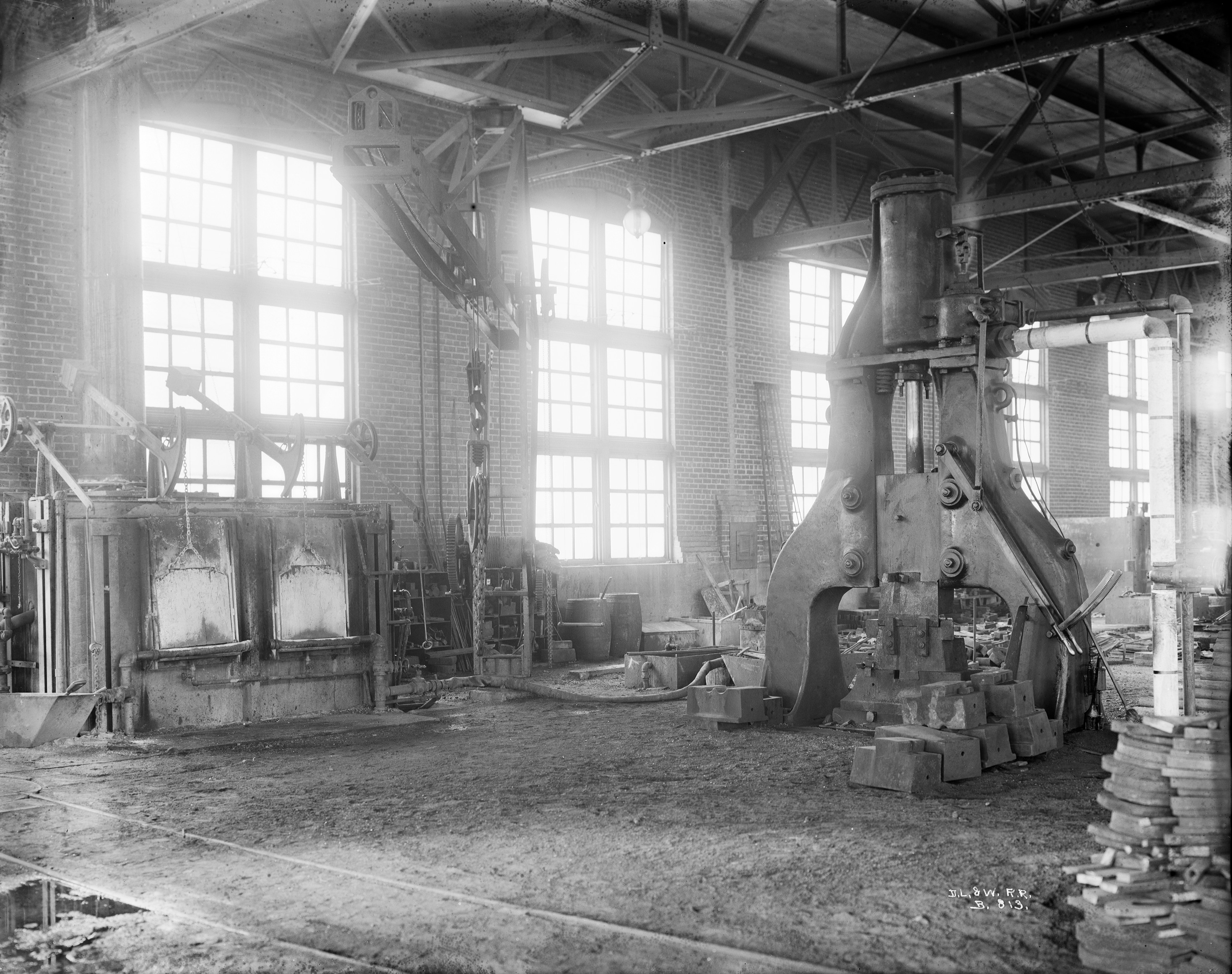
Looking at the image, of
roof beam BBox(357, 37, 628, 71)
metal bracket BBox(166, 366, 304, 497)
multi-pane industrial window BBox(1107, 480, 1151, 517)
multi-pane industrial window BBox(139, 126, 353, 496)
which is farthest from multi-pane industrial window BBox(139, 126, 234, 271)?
multi-pane industrial window BBox(1107, 480, 1151, 517)

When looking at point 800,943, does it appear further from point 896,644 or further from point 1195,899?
point 896,644

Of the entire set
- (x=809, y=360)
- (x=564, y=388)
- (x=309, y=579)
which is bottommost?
(x=309, y=579)

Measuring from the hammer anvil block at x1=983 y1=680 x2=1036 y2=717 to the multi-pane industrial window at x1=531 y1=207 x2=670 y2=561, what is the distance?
7.14 meters

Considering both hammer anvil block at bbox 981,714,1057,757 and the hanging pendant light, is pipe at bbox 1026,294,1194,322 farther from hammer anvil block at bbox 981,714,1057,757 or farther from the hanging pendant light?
the hanging pendant light

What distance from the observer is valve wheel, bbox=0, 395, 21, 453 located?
849 centimetres

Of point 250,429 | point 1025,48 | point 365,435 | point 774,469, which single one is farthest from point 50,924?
point 774,469

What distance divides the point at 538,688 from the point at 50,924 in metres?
5.97

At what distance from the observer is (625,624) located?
506 inches

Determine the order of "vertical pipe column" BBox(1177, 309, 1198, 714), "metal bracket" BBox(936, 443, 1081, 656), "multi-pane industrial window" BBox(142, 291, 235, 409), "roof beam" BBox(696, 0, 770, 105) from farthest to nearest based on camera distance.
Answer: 1. "multi-pane industrial window" BBox(142, 291, 235, 409)
2. "roof beam" BBox(696, 0, 770, 105)
3. "metal bracket" BBox(936, 443, 1081, 656)
4. "vertical pipe column" BBox(1177, 309, 1198, 714)

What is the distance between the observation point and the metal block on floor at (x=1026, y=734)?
7.20 metres

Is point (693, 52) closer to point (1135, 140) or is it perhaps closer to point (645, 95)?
point (645, 95)

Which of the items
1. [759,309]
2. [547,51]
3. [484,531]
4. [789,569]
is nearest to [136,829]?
[789,569]

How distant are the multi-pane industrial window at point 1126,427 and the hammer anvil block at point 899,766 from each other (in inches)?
718

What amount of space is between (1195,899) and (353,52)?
1051 centimetres
